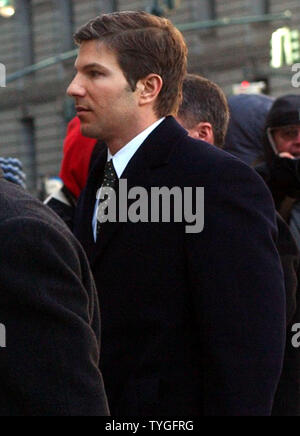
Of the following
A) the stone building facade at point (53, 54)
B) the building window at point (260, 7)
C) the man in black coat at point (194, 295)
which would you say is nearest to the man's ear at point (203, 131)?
the man in black coat at point (194, 295)

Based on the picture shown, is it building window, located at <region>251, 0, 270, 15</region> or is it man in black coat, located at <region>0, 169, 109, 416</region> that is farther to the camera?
building window, located at <region>251, 0, 270, 15</region>

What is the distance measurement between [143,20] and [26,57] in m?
40.0

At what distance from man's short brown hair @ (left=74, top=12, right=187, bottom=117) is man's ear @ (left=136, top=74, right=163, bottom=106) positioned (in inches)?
0.5

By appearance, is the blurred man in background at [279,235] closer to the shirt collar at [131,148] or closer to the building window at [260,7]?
the shirt collar at [131,148]

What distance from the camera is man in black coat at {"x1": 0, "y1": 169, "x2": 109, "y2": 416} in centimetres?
234

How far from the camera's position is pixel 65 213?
17.0 ft

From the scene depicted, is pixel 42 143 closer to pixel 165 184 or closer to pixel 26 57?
pixel 26 57

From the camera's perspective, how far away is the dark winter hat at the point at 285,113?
5.41 metres

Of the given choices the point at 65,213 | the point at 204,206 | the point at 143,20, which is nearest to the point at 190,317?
the point at 204,206

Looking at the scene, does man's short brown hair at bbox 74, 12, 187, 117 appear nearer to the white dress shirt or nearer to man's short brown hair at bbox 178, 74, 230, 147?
the white dress shirt

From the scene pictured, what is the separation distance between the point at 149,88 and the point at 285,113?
1817 mm

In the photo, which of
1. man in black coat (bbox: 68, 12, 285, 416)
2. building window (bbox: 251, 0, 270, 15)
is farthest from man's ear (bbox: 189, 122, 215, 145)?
building window (bbox: 251, 0, 270, 15)

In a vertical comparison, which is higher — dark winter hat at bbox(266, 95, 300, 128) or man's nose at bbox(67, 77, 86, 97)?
man's nose at bbox(67, 77, 86, 97)

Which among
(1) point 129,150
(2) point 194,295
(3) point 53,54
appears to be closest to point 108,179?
(1) point 129,150
